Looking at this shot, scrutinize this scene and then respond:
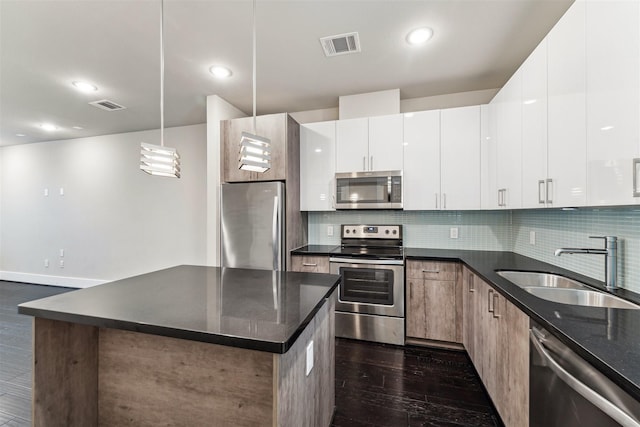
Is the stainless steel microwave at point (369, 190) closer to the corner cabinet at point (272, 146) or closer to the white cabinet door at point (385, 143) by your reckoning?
the white cabinet door at point (385, 143)

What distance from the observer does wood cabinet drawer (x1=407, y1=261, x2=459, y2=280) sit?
8.52 ft

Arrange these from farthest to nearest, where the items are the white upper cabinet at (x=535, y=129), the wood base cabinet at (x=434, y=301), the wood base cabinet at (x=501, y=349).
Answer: the wood base cabinet at (x=434, y=301), the white upper cabinet at (x=535, y=129), the wood base cabinet at (x=501, y=349)

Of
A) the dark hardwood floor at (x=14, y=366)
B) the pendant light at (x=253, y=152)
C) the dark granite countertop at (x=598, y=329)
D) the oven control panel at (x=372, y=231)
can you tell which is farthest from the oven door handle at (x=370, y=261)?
the dark hardwood floor at (x=14, y=366)

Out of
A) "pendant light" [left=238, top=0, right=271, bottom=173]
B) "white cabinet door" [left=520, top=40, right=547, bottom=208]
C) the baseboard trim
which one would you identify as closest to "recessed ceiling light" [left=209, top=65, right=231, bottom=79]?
"pendant light" [left=238, top=0, right=271, bottom=173]

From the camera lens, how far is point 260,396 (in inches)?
46.9

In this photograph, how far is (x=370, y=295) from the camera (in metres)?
2.80

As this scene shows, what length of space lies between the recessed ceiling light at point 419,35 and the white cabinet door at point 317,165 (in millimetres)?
1168

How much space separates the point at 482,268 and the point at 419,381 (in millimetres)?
1023

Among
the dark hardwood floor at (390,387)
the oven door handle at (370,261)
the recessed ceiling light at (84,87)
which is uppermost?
the recessed ceiling light at (84,87)

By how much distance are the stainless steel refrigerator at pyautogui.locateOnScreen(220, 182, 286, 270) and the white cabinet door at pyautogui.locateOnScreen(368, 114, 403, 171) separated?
1095 mm

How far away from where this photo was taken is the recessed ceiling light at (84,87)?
3.00 metres

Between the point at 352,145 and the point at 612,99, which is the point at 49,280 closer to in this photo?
the point at 352,145

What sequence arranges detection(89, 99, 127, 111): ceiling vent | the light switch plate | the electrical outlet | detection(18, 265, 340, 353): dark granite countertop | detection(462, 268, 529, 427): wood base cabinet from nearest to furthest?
detection(18, 265, 340, 353): dark granite countertop, the light switch plate, detection(462, 268, 529, 427): wood base cabinet, the electrical outlet, detection(89, 99, 127, 111): ceiling vent

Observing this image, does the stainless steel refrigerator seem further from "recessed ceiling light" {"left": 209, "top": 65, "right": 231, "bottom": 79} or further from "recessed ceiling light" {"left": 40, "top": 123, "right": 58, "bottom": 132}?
"recessed ceiling light" {"left": 40, "top": 123, "right": 58, "bottom": 132}
